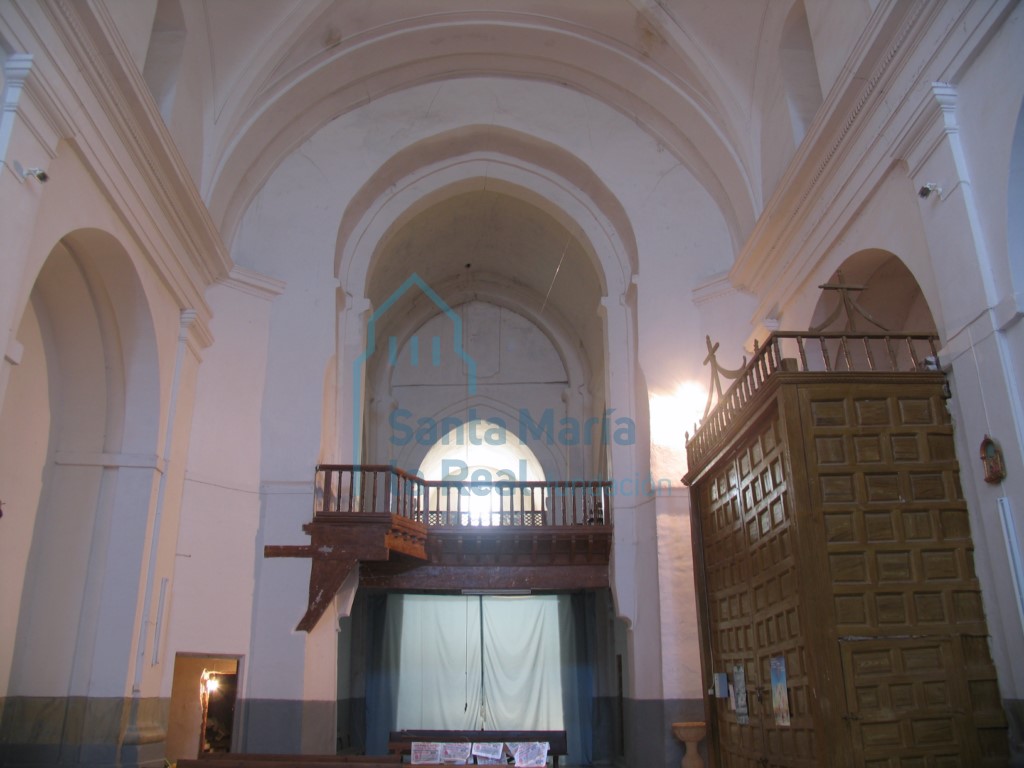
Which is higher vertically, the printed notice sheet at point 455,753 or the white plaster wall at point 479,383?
the white plaster wall at point 479,383

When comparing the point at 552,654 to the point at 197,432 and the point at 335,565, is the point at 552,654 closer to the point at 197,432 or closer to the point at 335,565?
the point at 335,565

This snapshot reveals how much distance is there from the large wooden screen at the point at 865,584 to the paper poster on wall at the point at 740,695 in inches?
9.5

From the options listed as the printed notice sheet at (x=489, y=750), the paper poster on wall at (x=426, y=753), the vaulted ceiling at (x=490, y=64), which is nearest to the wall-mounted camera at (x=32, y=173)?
the vaulted ceiling at (x=490, y=64)

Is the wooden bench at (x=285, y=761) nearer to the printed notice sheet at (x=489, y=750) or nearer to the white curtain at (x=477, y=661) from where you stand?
the printed notice sheet at (x=489, y=750)

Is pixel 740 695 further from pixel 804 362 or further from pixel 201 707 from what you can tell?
pixel 201 707

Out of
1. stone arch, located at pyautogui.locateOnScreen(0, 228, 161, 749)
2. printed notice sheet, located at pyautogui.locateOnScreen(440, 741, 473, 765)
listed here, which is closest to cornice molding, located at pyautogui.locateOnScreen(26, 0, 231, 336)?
stone arch, located at pyautogui.locateOnScreen(0, 228, 161, 749)

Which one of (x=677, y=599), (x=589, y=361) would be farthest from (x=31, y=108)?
(x=589, y=361)

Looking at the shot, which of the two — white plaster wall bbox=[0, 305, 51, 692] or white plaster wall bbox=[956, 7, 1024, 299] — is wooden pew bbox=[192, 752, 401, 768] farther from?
white plaster wall bbox=[956, 7, 1024, 299]

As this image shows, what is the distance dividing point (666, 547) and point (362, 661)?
6.44 m

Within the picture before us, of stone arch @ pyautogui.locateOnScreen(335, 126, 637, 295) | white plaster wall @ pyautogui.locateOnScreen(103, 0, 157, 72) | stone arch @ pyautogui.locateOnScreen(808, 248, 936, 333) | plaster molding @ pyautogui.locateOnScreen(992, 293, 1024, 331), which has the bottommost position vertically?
plaster molding @ pyautogui.locateOnScreen(992, 293, 1024, 331)

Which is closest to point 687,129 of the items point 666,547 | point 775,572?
point 666,547

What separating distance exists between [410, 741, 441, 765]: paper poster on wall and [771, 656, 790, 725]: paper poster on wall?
3263 millimetres

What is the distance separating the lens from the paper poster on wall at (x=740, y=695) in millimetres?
7180

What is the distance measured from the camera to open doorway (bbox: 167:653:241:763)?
10.5 m
